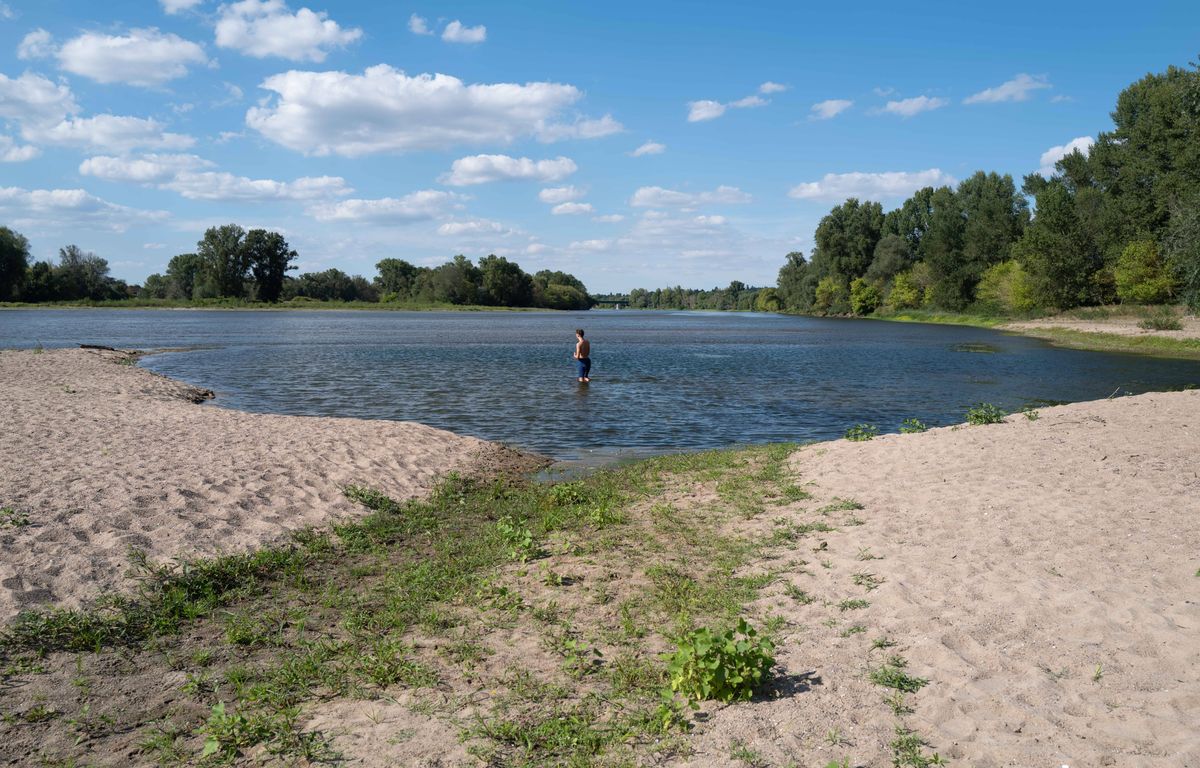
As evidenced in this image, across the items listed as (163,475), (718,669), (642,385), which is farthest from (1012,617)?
(642,385)

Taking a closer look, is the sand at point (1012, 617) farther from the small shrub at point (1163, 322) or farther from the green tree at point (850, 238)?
the green tree at point (850, 238)

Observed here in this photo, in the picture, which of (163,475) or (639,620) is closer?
(639,620)

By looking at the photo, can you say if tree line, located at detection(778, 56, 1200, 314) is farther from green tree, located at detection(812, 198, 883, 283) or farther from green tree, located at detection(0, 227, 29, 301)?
green tree, located at detection(0, 227, 29, 301)

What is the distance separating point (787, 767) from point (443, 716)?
2574 mm

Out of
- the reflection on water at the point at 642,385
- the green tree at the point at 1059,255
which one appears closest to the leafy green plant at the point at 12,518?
the reflection on water at the point at 642,385

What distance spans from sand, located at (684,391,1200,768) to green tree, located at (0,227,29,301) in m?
159

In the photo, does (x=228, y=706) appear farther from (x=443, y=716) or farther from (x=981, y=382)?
(x=981, y=382)

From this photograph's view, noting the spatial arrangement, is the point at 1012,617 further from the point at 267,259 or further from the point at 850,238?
the point at 267,259

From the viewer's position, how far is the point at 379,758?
4973 millimetres

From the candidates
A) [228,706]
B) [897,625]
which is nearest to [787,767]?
[897,625]

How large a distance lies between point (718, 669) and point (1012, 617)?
3.02 m

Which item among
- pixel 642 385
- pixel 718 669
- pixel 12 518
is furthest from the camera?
pixel 642 385

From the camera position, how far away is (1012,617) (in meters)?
6.48

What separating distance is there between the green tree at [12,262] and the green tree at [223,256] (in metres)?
37.0
